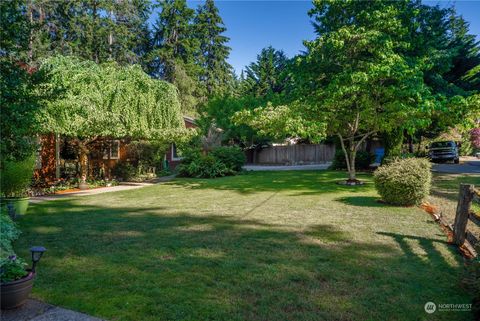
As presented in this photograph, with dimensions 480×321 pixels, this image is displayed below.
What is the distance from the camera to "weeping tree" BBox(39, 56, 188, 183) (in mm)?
11234

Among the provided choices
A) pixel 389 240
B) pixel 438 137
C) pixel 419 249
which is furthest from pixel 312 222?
pixel 438 137

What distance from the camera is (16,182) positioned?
26.4 ft

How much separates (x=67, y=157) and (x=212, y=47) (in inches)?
1307

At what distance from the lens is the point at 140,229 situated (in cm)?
629

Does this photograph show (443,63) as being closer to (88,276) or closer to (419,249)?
(419,249)

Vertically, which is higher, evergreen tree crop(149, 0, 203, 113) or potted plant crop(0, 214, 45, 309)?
evergreen tree crop(149, 0, 203, 113)

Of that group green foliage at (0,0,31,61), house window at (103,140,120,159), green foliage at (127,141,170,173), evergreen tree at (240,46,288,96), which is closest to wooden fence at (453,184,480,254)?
green foliage at (0,0,31,61)

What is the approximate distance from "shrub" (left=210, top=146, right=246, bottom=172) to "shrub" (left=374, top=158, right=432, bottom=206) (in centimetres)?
1129

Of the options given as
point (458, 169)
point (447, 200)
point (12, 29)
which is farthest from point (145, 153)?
point (458, 169)

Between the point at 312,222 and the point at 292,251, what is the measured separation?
6.65 ft

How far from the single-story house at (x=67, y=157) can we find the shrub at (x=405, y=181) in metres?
12.3

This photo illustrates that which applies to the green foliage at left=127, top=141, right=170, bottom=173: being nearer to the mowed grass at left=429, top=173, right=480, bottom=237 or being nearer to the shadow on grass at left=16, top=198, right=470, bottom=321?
the shadow on grass at left=16, top=198, right=470, bottom=321

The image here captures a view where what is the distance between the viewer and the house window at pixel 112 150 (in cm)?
1573

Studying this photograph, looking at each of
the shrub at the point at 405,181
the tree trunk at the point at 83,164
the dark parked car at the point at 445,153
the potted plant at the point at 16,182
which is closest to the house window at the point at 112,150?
the tree trunk at the point at 83,164
